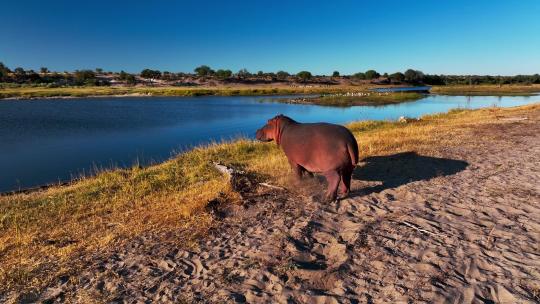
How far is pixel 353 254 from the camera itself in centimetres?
506

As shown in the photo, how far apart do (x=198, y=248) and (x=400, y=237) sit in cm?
292

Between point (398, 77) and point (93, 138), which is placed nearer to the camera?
point (93, 138)

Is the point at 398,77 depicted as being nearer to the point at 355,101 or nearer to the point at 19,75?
the point at 355,101

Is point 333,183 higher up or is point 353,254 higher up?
point 333,183

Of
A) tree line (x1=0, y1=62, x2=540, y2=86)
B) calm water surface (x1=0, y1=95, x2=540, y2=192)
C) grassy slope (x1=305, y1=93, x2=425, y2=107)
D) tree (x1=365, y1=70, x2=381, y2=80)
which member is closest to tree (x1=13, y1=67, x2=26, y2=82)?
tree line (x1=0, y1=62, x2=540, y2=86)

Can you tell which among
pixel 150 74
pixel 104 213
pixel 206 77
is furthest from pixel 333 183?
pixel 150 74

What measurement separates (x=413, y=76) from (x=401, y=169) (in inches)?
5737

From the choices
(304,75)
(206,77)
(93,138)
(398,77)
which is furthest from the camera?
(398,77)

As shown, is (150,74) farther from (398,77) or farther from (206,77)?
(398,77)

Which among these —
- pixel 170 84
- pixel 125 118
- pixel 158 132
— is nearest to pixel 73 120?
pixel 125 118

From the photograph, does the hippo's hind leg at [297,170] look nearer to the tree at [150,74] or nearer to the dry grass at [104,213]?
the dry grass at [104,213]

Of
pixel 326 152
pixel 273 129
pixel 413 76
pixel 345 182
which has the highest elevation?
pixel 273 129

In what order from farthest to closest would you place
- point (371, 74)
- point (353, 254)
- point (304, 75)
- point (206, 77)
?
Answer: point (371, 74) < point (304, 75) < point (206, 77) < point (353, 254)

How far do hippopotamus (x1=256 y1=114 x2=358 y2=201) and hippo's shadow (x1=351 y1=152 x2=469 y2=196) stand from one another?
0.75 meters
